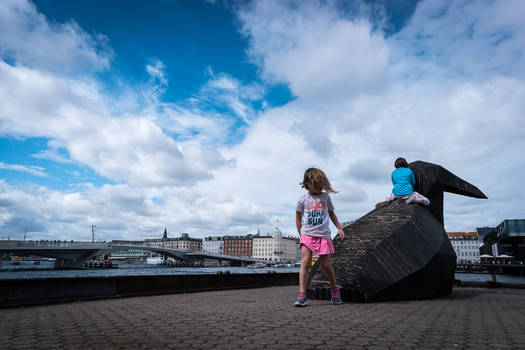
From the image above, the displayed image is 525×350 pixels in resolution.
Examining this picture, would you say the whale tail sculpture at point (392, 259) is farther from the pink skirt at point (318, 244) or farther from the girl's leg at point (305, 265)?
the pink skirt at point (318, 244)

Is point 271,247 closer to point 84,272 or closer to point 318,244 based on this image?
point 84,272

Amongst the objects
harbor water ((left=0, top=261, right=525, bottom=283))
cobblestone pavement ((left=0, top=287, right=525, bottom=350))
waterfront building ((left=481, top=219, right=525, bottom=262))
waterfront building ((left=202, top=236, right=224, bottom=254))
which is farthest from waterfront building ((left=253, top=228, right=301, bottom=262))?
cobblestone pavement ((left=0, top=287, right=525, bottom=350))

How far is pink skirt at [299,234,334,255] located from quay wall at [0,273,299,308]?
4.52 m

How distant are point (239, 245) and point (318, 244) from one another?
179 meters

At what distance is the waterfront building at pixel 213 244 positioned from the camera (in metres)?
186

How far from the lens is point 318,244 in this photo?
5.12m

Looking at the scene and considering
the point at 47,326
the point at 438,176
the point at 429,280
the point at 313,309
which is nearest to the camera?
the point at 47,326

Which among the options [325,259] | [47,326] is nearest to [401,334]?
[325,259]

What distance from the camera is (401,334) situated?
3305 millimetres

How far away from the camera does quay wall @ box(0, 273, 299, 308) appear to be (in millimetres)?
5757

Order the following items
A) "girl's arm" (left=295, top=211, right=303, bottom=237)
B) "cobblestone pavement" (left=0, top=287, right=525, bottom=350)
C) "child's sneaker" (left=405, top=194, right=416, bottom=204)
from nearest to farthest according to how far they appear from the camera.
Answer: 1. "cobblestone pavement" (left=0, top=287, right=525, bottom=350)
2. "girl's arm" (left=295, top=211, right=303, bottom=237)
3. "child's sneaker" (left=405, top=194, right=416, bottom=204)

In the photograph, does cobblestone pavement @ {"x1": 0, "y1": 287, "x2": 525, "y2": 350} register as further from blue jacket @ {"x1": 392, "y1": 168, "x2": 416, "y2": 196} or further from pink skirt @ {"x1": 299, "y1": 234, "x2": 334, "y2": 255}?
blue jacket @ {"x1": 392, "y1": 168, "x2": 416, "y2": 196}

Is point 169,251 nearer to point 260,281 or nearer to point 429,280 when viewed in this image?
point 260,281

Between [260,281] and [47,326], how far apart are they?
8.65 m
